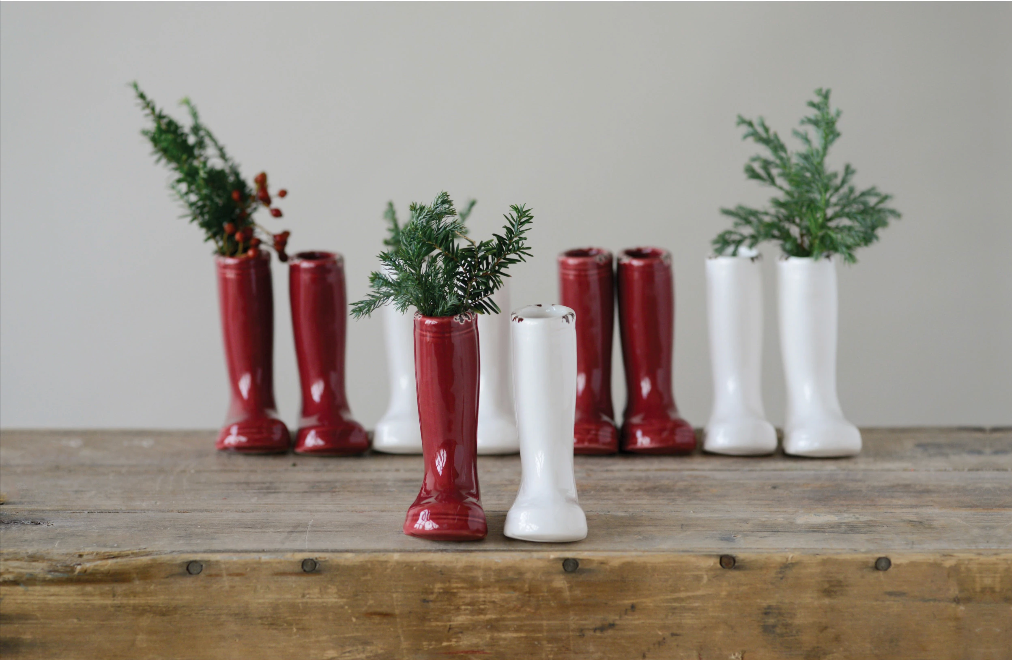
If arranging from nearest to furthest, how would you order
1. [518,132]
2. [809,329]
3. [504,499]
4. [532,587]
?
[532,587], [504,499], [809,329], [518,132]

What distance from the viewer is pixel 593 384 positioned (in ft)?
3.97

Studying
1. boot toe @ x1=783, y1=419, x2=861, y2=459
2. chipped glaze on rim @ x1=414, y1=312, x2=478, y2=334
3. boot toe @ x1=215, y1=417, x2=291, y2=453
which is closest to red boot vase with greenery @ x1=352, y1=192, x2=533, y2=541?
chipped glaze on rim @ x1=414, y1=312, x2=478, y2=334

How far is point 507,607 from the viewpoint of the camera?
0.96 meters

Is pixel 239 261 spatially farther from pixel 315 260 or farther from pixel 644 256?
pixel 644 256

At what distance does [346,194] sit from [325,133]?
129 mm

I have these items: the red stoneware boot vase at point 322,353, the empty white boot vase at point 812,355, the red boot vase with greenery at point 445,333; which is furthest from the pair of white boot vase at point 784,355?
the red stoneware boot vase at point 322,353

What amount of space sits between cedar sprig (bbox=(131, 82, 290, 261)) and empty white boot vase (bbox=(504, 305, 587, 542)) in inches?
15.9

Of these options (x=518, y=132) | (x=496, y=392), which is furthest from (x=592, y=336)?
(x=518, y=132)

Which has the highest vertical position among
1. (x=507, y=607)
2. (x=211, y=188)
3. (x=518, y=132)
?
(x=518, y=132)

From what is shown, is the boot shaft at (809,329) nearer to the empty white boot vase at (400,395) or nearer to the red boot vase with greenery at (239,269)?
the empty white boot vase at (400,395)

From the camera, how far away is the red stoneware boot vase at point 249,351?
1.22 metres

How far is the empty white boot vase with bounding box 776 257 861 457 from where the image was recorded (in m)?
1.20

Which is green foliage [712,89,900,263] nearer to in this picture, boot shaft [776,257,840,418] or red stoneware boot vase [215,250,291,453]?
boot shaft [776,257,840,418]

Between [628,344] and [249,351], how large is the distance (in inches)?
18.9
